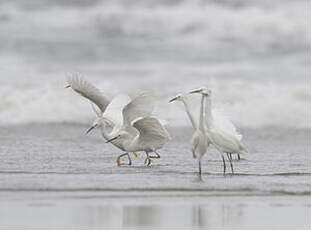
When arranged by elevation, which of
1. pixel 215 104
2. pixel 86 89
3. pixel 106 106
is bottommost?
pixel 106 106

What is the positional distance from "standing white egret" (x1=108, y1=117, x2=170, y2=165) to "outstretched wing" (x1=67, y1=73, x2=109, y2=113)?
1381mm

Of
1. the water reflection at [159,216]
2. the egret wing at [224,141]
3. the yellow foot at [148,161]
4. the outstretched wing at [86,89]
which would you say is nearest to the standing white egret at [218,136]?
the egret wing at [224,141]

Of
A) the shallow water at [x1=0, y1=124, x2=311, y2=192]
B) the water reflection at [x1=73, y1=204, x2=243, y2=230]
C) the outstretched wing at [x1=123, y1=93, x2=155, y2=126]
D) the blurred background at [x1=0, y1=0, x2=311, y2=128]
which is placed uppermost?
the blurred background at [x1=0, y1=0, x2=311, y2=128]

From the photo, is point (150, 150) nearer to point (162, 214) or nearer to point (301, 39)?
point (162, 214)

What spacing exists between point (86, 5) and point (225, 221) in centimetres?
2311

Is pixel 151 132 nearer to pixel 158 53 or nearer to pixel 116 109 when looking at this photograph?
pixel 116 109

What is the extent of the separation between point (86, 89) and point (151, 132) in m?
2.02

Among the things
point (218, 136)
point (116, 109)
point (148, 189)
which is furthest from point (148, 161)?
point (148, 189)

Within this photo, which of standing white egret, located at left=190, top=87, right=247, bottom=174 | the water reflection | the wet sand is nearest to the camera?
the water reflection

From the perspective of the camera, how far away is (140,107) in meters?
14.7

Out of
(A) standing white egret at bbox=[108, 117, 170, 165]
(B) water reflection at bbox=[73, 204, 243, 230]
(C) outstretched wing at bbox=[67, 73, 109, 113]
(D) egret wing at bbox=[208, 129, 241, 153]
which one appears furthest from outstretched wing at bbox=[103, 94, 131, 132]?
(B) water reflection at bbox=[73, 204, 243, 230]

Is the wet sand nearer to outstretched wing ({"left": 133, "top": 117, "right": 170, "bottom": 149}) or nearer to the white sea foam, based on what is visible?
outstretched wing ({"left": 133, "top": 117, "right": 170, "bottom": 149})

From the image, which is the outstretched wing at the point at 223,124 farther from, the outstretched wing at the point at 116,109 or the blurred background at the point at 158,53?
the blurred background at the point at 158,53

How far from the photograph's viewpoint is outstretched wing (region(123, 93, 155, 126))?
Answer: 14.5 meters
